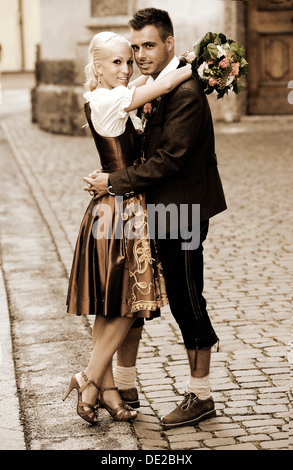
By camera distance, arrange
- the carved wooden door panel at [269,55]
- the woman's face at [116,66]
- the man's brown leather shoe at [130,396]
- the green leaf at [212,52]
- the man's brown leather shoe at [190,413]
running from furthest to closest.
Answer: the carved wooden door panel at [269,55] → the man's brown leather shoe at [130,396] → the man's brown leather shoe at [190,413] → the woman's face at [116,66] → the green leaf at [212,52]

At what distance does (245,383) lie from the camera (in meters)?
4.41

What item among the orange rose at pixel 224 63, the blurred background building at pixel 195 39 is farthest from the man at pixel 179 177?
the blurred background building at pixel 195 39

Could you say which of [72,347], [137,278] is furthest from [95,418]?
[72,347]

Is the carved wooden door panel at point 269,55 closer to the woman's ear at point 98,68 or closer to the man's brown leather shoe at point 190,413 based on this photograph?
the woman's ear at point 98,68

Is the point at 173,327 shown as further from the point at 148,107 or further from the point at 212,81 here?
the point at 212,81

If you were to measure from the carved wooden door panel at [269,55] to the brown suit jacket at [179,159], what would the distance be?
463 inches

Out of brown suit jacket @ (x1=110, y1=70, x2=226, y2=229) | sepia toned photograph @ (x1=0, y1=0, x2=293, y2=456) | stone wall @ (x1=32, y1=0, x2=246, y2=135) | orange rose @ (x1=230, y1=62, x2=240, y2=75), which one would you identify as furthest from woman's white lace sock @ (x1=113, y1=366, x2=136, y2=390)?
stone wall @ (x1=32, y1=0, x2=246, y2=135)

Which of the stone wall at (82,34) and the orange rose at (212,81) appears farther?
the stone wall at (82,34)

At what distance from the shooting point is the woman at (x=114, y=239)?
3814 mm

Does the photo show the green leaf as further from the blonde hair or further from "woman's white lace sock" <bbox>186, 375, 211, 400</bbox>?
"woman's white lace sock" <bbox>186, 375, 211, 400</bbox>

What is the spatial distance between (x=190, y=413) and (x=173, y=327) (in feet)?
4.78

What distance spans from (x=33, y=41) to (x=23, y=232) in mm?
31399

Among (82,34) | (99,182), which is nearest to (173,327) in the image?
(99,182)

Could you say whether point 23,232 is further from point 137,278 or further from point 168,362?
point 137,278
